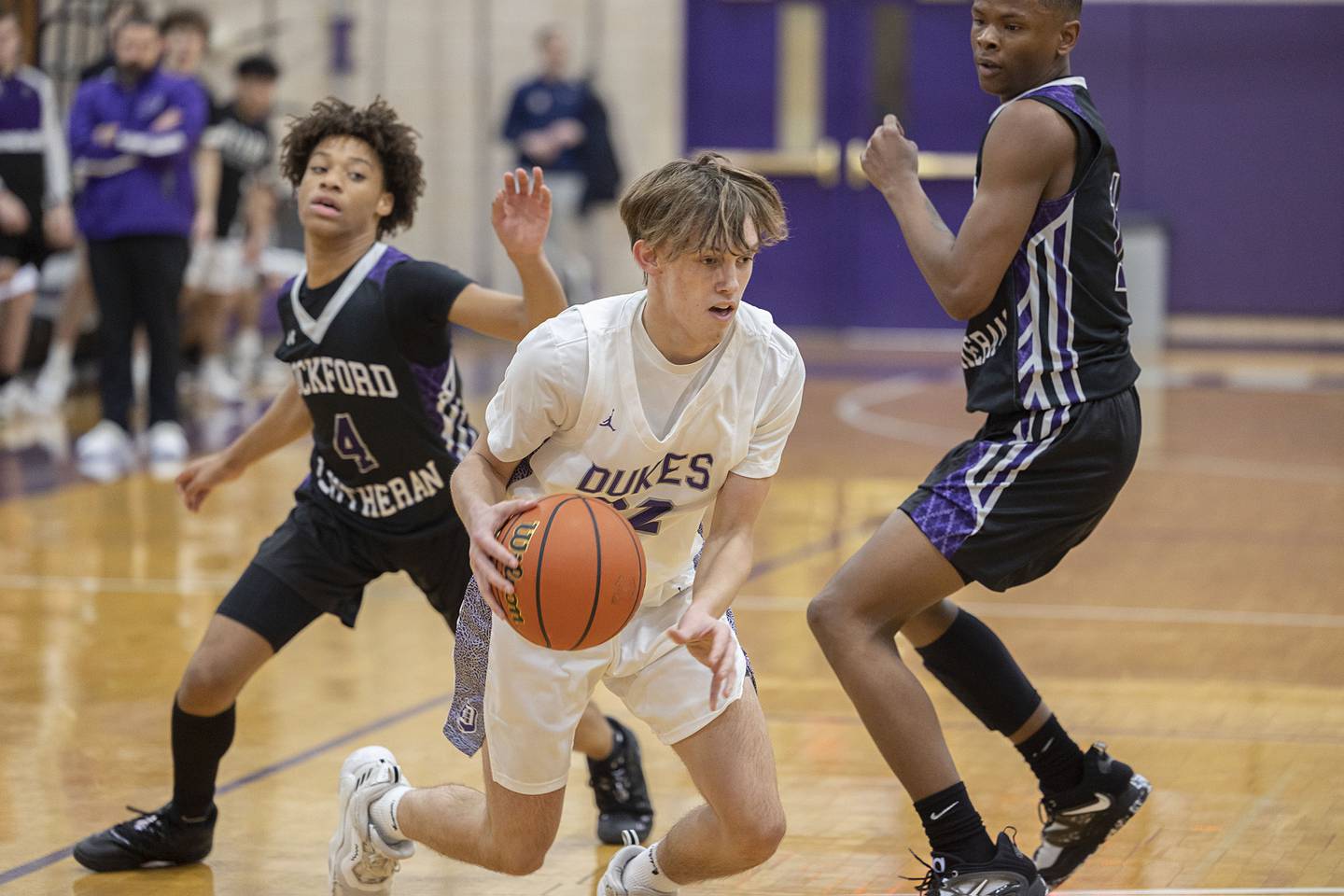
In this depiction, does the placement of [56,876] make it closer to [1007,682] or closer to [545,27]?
[1007,682]

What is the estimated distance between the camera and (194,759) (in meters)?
3.64

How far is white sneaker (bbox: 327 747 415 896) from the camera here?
11.0 feet

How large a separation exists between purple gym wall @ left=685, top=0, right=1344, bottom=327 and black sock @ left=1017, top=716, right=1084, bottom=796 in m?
12.7

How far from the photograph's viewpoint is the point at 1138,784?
365 cm

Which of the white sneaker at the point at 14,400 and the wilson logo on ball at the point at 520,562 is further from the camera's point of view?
the white sneaker at the point at 14,400

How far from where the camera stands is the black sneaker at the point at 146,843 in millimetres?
3629

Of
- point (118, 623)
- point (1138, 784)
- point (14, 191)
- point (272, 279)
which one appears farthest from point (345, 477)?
point (272, 279)

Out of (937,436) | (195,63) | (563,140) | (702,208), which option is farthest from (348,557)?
(563,140)

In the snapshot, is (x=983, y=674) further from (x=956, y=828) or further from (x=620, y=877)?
(x=620, y=877)

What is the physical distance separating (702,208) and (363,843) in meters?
1.32

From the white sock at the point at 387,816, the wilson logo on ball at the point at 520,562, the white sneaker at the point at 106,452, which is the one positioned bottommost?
the white sneaker at the point at 106,452

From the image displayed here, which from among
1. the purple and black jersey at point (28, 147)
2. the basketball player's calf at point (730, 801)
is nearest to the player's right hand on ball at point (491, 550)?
the basketball player's calf at point (730, 801)

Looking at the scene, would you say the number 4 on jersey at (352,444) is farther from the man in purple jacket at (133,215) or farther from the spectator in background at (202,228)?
the spectator in background at (202,228)

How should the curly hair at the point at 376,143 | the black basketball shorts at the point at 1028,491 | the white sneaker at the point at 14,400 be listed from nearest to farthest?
the black basketball shorts at the point at 1028,491 → the curly hair at the point at 376,143 → the white sneaker at the point at 14,400
